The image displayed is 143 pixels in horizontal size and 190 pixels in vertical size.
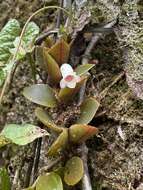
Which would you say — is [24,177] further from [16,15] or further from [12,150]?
[16,15]

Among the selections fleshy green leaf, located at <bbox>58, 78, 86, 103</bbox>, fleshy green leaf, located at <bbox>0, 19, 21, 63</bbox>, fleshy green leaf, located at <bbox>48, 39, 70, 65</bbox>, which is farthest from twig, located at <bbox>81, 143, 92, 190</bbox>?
fleshy green leaf, located at <bbox>0, 19, 21, 63</bbox>

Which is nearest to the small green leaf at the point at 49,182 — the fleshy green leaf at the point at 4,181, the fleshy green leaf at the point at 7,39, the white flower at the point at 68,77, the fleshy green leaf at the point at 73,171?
the fleshy green leaf at the point at 73,171

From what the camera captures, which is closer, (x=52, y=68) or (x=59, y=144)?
(x=59, y=144)

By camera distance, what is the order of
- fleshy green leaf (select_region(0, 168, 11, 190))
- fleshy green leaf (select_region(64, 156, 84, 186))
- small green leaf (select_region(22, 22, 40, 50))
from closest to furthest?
fleshy green leaf (select_region(64, 156, 84, 186))
fleshy green leaf (select_region(0, 168, 11, 190))
small green leaf (select_region(22, 22, 40, 50))

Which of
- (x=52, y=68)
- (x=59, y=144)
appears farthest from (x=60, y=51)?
(x=59, y=144)

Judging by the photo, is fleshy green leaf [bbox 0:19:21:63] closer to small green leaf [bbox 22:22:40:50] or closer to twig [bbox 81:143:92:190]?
small green leaf [bbox 22:22:40:50]

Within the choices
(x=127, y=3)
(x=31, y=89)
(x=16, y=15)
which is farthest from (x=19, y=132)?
(x=16, y=15)

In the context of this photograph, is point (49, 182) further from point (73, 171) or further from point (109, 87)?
point (109, 87)
